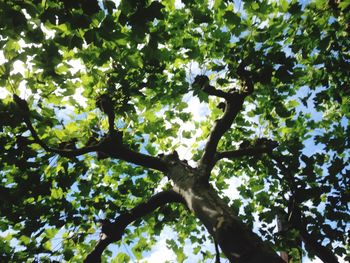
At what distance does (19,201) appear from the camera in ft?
17.5

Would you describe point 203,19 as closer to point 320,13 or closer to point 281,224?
point 320,13

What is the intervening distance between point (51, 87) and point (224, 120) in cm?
321

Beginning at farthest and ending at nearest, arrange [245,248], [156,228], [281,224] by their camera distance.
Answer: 1. [281,224]
2. [156,228]
3. [245,248]

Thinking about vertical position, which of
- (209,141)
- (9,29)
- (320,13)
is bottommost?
(209,141)

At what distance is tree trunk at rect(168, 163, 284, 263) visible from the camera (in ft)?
8.95

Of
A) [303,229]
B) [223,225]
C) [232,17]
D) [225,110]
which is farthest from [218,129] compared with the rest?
[303,229]

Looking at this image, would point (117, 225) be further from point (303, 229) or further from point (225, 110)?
point (303, 229)

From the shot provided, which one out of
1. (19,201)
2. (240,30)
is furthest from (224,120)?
(19,201)

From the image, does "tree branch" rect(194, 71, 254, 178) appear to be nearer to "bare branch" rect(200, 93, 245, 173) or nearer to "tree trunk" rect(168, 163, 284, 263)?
"bare branch" rect(200, 93, 245, 173)

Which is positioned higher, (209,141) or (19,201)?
(19,201)

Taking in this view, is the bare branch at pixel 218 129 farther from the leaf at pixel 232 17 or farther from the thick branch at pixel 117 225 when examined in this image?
the leaf at pixel 232 17

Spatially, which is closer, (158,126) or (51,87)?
(51,87)

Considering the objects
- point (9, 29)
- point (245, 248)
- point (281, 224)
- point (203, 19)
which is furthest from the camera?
point (281, 224)

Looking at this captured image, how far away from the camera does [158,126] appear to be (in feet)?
23.8
